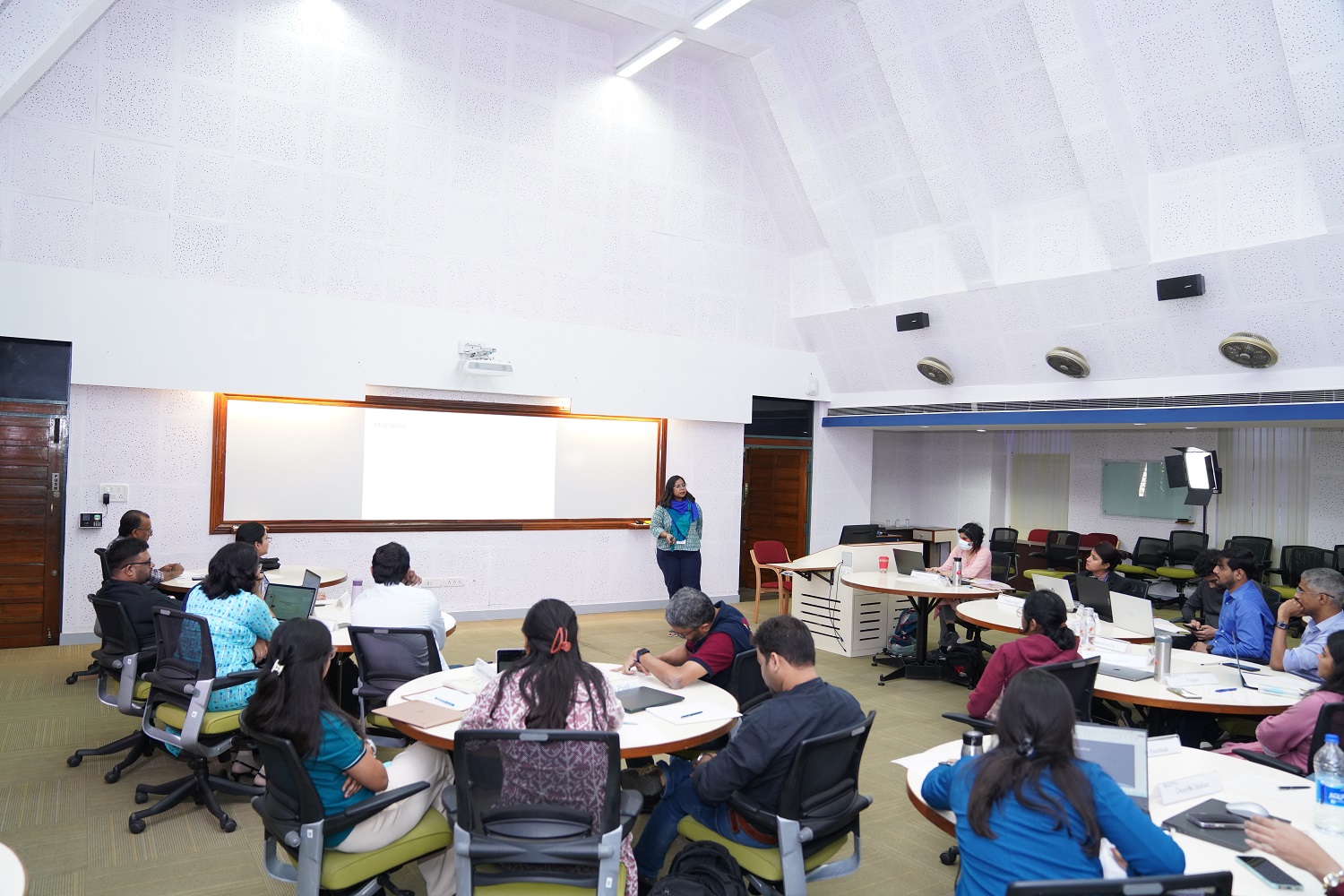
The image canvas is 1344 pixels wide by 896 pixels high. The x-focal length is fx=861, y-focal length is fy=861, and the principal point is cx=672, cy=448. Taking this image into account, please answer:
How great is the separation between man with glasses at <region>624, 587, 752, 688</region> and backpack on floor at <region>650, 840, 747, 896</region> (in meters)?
0.97

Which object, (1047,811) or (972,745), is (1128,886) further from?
(972,745)

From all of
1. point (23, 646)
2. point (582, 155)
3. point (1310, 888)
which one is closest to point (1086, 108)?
point (582, 155)

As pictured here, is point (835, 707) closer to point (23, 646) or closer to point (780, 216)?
point (23, 646)

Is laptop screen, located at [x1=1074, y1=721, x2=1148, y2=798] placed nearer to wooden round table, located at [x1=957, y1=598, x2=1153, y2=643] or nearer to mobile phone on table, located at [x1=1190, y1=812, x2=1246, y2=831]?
mobile phone on table, located at [x1=1190, y1=812, x2=1246, y2=831]

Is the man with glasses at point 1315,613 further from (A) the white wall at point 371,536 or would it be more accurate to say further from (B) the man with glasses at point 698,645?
(A) the white wall at point 371,536

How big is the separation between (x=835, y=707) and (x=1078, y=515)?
11.2m

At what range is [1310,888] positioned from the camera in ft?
7.02

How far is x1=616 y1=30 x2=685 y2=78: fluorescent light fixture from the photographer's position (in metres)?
8.38

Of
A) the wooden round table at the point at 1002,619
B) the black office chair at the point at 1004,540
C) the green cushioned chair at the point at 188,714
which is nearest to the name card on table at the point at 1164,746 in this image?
the wooden round table at the point at 1002,619

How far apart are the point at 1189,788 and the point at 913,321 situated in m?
7.25

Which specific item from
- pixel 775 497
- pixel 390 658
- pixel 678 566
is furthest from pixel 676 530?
pixel 390 658

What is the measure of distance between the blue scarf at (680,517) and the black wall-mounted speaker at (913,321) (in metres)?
3.16

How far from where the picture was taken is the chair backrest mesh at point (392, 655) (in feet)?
13.4

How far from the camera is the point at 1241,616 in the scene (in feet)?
17.0
